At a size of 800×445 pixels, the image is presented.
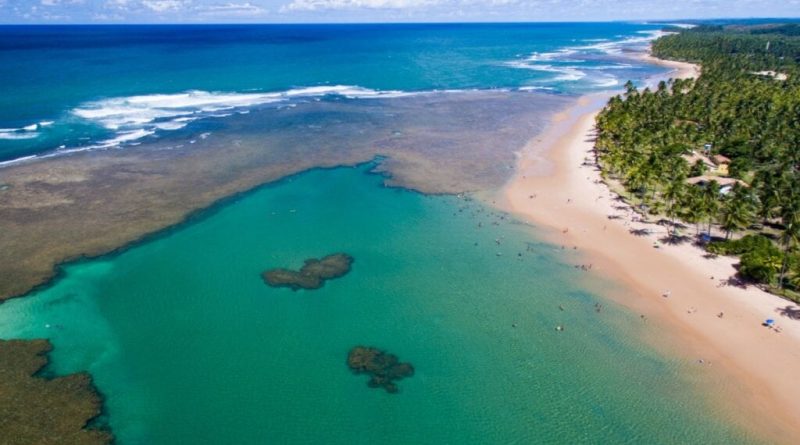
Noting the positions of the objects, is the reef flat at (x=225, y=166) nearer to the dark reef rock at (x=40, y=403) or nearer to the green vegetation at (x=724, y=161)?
the dark reef rock at (x=40, y=403)

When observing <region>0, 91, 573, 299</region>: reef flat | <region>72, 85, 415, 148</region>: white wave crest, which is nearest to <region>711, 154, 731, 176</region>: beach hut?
<region>0, 91, 573, 299</region>: reef flat

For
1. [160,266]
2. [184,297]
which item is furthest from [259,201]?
[184,297]

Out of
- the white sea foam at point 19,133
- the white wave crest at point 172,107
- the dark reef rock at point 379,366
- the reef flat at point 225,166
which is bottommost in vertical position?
the dark reef rock at point 379,366

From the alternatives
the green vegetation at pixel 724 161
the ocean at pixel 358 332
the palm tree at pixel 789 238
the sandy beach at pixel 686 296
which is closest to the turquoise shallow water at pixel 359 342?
the ocean at pixel 358 332

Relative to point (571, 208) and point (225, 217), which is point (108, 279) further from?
point (571, 208)

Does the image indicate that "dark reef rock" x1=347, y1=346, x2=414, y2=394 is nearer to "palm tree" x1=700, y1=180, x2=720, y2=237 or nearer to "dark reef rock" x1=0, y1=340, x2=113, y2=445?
"dark reef rock" x1=0, y1=340, x2=113, y2=445

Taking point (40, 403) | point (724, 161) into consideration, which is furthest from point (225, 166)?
point (724, 161)

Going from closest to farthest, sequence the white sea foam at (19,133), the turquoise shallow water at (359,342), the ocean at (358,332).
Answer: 1. the turquoise shallow water at (359,342)
2. the ocean at (358,332)
3. the white sea foam at (19,133)
